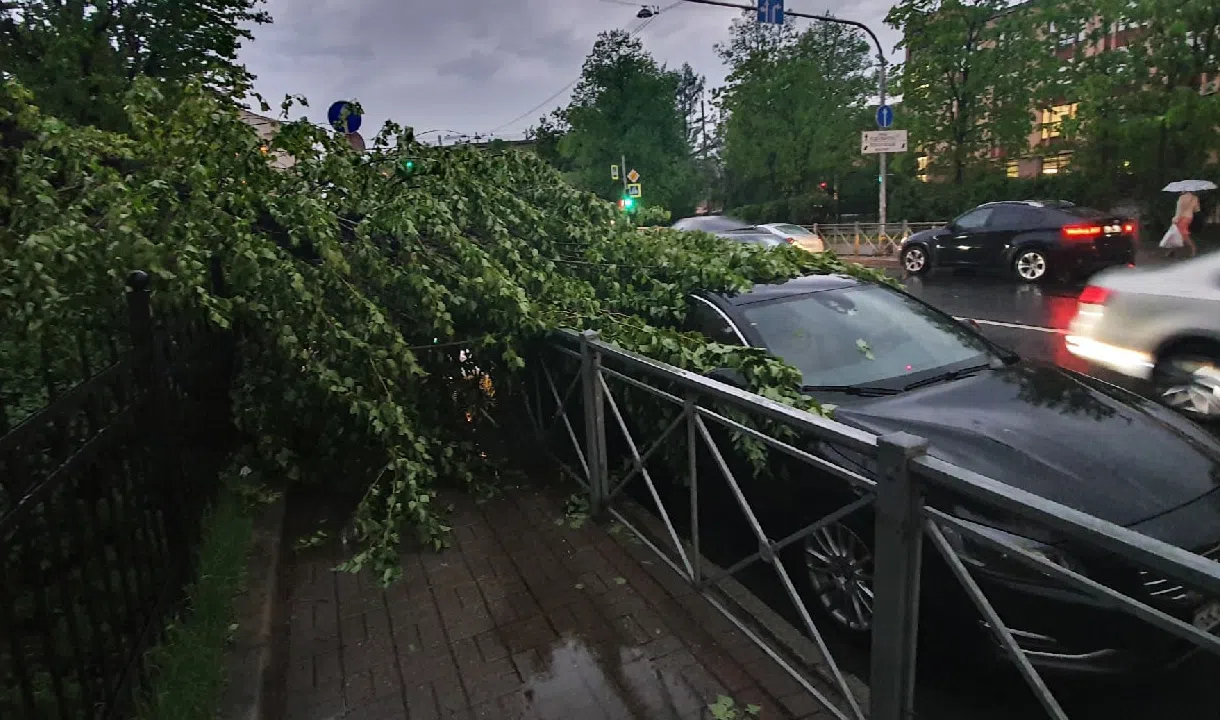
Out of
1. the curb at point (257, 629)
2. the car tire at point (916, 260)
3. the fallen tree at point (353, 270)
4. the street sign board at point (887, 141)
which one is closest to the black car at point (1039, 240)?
the car tire at point (916, 260)

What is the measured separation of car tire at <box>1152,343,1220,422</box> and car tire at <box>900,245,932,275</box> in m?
10.5

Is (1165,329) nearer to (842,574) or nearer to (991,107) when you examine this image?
(842,574)

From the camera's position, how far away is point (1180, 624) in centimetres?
142

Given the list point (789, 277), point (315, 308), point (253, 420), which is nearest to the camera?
point (315, 308)

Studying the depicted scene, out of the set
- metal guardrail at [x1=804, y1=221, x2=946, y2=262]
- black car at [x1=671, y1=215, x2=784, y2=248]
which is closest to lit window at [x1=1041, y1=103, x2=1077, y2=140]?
metal guardrail at [x1=804, y1=221, x2=946, y2=262]

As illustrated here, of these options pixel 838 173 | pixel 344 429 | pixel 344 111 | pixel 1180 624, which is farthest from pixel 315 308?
pixel 838 173

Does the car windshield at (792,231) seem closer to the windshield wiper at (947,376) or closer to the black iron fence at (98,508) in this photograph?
the windshield wiper at (947,376)

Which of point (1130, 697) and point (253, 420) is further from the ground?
point (253, 420)

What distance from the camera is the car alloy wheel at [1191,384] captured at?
532 cm

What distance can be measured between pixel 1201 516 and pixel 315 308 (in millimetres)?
3857

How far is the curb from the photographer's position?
268cm

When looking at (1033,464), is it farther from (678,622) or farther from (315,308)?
(315,308)

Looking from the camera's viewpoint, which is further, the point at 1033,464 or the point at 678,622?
the point at 678,622

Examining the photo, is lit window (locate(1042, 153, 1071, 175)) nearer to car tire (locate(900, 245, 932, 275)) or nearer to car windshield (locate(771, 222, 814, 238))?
car windshield (locate(771, 222, 814, 238))
